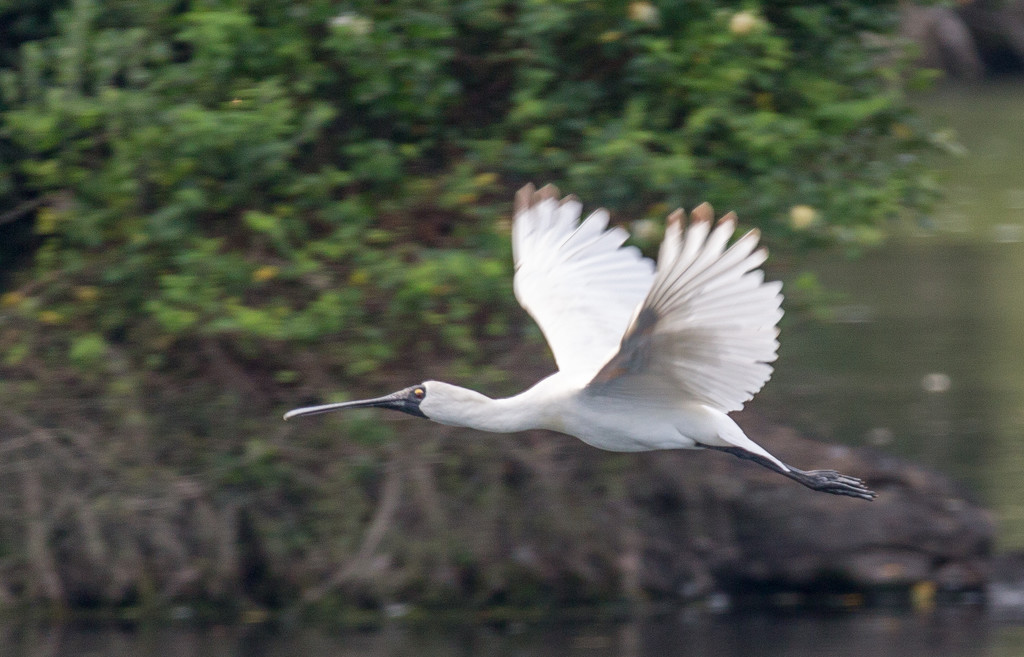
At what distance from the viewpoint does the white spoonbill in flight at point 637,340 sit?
3.48 metres

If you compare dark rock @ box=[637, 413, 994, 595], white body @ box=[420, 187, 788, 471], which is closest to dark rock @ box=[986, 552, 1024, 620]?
dark rock @ box=[637, 413, 994, 595]

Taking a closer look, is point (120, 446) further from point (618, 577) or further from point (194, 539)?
point (618, 577)

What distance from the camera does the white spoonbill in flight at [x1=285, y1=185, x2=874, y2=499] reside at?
348 centimetres

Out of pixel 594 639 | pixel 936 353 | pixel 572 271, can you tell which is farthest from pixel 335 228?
pixel 936 353

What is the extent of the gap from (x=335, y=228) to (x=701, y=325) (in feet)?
7.48

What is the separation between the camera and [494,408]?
13.8ft

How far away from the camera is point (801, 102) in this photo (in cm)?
573

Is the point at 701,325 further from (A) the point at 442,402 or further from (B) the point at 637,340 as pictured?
(A) the point at 442,402

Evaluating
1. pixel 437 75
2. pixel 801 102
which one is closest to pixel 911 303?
pixel 801 102

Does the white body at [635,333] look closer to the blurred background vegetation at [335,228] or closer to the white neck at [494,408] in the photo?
the white neck at [494,408]

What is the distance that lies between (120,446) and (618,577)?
2.09 m

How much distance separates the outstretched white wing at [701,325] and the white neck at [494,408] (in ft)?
0.76

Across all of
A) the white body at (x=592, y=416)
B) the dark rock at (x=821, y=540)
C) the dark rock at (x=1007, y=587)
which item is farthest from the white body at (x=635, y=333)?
the dark rock at (x=1007, y=587)

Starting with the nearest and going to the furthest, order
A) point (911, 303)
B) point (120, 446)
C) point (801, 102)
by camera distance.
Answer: point (801, 102)
point (120, 446)
point (911, 303)
